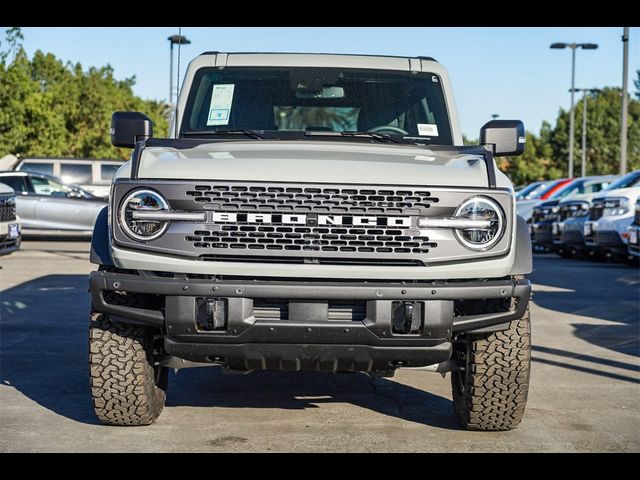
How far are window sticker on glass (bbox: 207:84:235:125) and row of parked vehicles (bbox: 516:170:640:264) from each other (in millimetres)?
9586

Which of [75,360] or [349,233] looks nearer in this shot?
[349,233]

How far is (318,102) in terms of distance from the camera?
6.77 metres

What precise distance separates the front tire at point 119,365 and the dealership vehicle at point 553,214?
52.0 feet

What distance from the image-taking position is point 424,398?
Result: 6.90 m

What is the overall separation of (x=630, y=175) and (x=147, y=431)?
14552 mm

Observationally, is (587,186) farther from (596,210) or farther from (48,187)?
(48,187)

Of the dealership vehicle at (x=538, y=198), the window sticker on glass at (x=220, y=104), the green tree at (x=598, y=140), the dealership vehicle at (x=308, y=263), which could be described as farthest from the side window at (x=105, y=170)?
the green tree at (x=598, y=140)

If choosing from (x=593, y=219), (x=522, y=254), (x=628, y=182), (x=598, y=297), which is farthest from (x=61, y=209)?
(x=522, y=254)

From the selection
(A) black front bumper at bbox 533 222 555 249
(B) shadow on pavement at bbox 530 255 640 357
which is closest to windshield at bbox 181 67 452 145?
(B) shadow on pavement at bbox 530 255 640 357

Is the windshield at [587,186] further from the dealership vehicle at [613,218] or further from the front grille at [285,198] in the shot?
the front grille at [285,198]

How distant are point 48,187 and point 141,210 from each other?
18.3 meters

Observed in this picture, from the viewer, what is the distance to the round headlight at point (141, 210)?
5.07m
